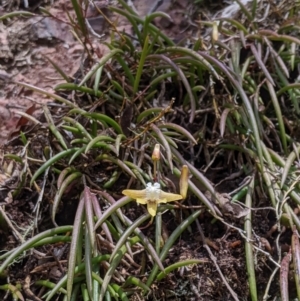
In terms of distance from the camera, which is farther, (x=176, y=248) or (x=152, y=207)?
(x=176, y=248)

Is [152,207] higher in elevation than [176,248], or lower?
higher

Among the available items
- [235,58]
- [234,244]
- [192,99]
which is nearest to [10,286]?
[234,244]

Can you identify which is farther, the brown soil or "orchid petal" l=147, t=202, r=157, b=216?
the brown soil

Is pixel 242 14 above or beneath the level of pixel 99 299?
above

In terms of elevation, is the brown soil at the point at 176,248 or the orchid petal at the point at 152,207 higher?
the orchid petal at the point at 152,207

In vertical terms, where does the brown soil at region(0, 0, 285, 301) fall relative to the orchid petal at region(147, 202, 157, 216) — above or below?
below

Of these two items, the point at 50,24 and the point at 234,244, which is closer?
the point at 234,244

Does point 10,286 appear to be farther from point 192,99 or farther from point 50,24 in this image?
point 50,24

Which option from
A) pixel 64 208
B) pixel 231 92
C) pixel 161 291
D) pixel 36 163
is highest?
pixel 231 92

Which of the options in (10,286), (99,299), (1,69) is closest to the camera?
(99,299)

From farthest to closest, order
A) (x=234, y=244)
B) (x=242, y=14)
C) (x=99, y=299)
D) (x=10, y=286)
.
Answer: (x=242, y=14) < (x=234, y=244) < (x=10, y=286) < (x=99, y=299)

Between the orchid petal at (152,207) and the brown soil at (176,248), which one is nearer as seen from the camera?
the orchid petal at (152,207)
